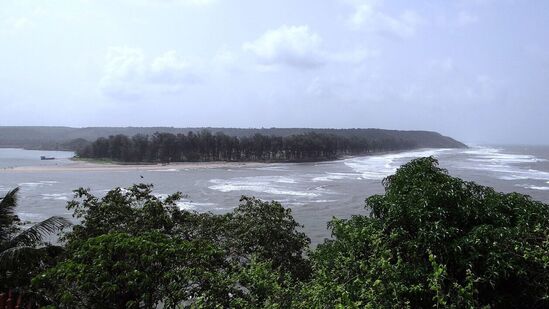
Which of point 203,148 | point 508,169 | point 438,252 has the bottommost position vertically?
point 508,169

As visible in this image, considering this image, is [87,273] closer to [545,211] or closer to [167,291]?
[167,291]

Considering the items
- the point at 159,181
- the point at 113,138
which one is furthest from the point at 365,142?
the point at 159,181

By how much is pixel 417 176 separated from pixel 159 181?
4960 centimetres

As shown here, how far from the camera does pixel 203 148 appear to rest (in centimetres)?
9806

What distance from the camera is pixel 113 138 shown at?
328 ft

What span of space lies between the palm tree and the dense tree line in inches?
3371

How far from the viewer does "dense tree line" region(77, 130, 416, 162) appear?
95312 mm

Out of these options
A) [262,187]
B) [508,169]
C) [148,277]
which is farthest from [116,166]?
[148,277]

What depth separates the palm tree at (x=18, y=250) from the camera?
8.63 meters

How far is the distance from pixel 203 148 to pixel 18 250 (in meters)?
90.1

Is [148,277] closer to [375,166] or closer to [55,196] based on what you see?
[55,196]

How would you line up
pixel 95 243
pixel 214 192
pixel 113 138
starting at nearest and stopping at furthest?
1. pixel 95 243
2. pixel 214 192
3. pixel 113 138

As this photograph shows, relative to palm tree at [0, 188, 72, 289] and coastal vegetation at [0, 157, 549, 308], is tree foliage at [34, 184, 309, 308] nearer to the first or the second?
coastal vegetation at [0, 157, 549, 308]

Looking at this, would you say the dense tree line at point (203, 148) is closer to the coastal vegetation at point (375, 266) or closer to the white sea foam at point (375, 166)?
the white sea foam at point (375, 166)
